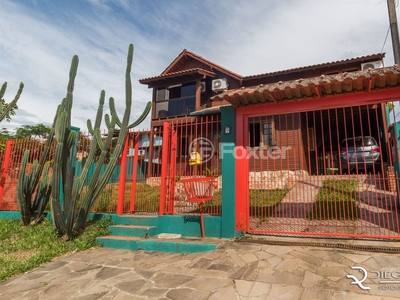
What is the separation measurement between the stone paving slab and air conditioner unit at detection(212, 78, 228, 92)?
503 inches

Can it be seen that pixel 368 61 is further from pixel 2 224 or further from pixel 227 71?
pixel 2 224

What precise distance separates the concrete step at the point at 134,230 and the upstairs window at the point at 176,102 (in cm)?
1108

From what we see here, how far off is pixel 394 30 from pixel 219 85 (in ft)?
30.0

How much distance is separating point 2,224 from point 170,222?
450cm

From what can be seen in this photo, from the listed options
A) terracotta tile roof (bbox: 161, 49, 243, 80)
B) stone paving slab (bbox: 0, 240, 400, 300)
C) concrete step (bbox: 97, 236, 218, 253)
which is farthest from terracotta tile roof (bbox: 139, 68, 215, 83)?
stone paving slab (bbox: 0, 240, 400, 300)

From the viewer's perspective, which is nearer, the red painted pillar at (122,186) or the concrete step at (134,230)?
the concrete step at (134,230)

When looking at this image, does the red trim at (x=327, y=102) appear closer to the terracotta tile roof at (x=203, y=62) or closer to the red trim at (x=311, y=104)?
the red trim at (x=311, y=104)

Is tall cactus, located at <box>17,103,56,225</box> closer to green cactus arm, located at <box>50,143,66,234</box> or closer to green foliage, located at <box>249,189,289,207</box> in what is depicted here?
green cactus arm, located at <box>50,143,66,234</box>

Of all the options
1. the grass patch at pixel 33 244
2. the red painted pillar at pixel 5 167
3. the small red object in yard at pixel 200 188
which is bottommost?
the grass patch at pixel 33 244

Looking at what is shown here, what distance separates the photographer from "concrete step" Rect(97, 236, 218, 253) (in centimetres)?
436

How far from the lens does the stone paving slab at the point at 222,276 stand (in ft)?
9.12

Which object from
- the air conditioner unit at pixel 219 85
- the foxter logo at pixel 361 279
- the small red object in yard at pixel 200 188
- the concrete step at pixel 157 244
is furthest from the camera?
the air conditioner unit at pixel 219 85

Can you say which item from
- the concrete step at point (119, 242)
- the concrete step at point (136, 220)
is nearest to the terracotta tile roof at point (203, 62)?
the concrete step at point (136, 220)

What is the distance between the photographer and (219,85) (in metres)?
16.0
